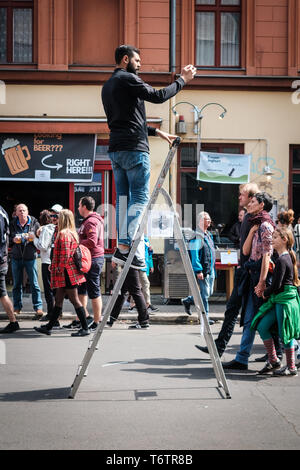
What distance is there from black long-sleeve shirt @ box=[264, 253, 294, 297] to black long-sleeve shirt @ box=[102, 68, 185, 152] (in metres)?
2.23

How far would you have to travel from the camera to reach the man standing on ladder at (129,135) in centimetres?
537

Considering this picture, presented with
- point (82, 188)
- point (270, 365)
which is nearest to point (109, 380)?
point (270, 365)

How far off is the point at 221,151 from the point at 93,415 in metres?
11.1

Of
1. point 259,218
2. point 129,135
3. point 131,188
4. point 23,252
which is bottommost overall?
point 23,252

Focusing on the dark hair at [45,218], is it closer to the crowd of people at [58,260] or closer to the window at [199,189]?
the crowd of people at [58,260]

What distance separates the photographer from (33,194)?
15180 millimetres

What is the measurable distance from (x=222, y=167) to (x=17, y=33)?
19.1ft

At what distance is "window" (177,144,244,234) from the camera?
49.9 ft

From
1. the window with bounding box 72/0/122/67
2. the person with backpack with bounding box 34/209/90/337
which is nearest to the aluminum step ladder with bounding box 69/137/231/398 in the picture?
the person with backpack with bounding box 34/209/90/337

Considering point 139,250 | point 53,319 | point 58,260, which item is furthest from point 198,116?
point 139,250

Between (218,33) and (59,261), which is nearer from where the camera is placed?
(59,261)

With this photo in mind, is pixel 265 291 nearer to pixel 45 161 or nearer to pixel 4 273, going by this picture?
pixel 4 273

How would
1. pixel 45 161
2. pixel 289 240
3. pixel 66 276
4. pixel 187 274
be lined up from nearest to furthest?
pixel 187 274, pixel 289 240, pixel 66 276, pixel 45 161

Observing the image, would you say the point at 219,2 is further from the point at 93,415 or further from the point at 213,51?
the point at 93,415
